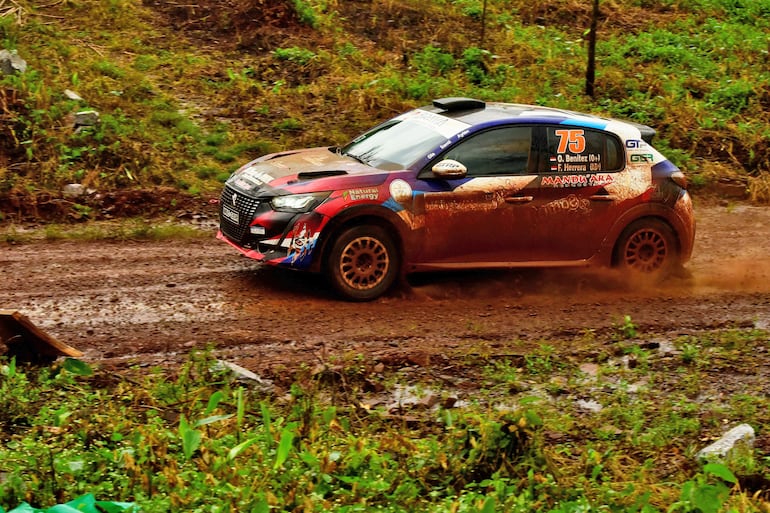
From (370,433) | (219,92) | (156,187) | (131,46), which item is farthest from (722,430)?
(131,46)

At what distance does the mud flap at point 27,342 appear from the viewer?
7266 millimetres

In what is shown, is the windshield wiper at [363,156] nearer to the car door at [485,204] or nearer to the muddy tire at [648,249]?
the car door at [485,204]

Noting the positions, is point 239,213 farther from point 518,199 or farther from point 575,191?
point 575,191

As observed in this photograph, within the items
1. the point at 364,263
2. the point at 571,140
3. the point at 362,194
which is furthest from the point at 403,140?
the point at 571,140

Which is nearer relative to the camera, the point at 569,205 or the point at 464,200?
the point at 464,200

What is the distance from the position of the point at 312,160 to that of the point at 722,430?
15.6 ft

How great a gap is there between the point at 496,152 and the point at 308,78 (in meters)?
6.93

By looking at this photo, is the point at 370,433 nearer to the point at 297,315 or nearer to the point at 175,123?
the point at 297,315

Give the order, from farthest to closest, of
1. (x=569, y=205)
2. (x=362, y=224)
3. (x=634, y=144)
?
(x=634, y=144), (x=569, y=205), (x=362, y=224)

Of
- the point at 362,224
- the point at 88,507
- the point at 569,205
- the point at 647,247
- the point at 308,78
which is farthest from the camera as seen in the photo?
the point at 308,78

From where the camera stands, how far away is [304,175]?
959 centimetres

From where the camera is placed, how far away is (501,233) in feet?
32.5

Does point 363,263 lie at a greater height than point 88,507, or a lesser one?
greater

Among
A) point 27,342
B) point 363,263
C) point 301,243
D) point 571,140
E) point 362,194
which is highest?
point 571,140
